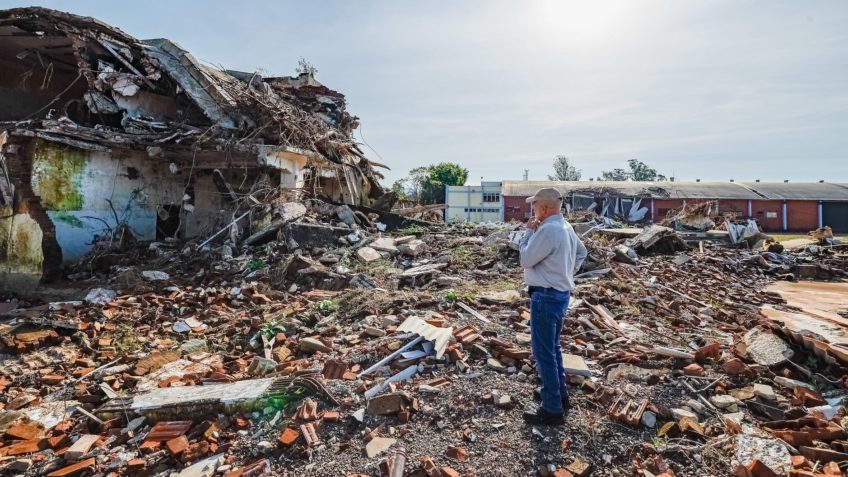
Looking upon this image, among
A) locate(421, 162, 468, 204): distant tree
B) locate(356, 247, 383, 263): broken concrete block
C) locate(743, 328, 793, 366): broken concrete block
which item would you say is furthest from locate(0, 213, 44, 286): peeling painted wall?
locate(421, 162, 468, 204): distant tree

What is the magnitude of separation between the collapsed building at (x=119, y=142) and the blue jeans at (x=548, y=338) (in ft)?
27.5

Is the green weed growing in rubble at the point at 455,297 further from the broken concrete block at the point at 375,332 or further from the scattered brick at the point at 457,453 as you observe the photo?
the scattered brick at the point at 457,453

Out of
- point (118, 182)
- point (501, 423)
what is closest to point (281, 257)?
point (118, 182)

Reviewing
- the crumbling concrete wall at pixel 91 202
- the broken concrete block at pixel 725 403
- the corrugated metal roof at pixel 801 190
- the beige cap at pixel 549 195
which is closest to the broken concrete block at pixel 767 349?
the broken concrete block at pixel 725 403

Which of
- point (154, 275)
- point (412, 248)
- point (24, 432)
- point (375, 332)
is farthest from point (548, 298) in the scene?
point (154, 275)

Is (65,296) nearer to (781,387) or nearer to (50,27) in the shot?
(50,27)

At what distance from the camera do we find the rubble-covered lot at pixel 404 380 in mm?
2977

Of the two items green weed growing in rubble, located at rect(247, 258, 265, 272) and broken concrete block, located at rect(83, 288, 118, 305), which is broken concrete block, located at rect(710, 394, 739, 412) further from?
broken concrete block, located at rect(83, 288, 118, 305)

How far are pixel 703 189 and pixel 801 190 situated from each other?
6.00m

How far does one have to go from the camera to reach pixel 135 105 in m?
10.7

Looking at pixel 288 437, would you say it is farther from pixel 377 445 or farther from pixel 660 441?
pixel 660 441

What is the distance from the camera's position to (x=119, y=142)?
9516mm

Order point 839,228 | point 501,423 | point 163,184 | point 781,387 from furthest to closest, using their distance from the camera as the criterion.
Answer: point 839,228 → point 163,184 → point 781,387 → point 501,423

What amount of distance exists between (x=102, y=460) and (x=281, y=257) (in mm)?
5631
